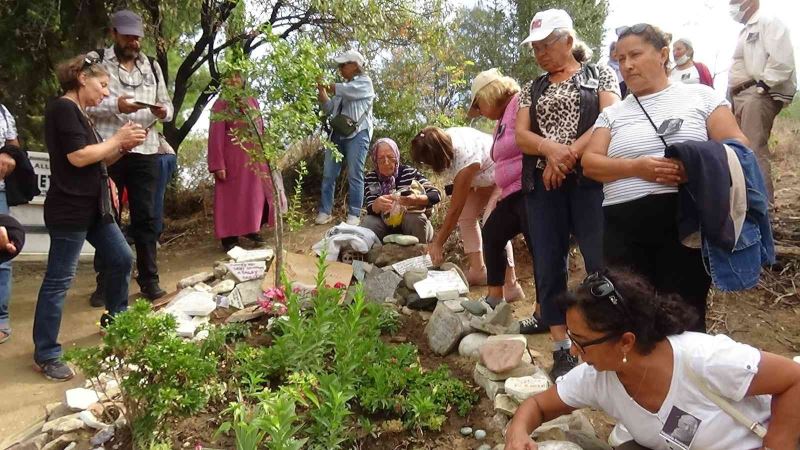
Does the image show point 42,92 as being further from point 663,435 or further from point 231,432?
point 663,435

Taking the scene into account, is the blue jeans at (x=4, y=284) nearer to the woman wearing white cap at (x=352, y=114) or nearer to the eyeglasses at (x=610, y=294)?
the woman wearing white cap at (x=352, y=114)

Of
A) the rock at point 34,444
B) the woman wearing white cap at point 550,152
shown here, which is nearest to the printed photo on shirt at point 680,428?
the woman wearing white cap at point 550,152

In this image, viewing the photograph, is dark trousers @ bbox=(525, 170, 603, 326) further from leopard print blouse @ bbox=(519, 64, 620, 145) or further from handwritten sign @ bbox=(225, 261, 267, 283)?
handwritten sign @ bbox=(225, 261, 267, 283)

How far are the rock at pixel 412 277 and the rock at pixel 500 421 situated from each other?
4.95ft

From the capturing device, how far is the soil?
8.61 ft

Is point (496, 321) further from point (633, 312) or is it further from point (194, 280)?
point (194, 280)

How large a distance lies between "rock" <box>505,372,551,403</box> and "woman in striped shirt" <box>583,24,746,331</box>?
62 cm

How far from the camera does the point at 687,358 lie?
5.75 feet

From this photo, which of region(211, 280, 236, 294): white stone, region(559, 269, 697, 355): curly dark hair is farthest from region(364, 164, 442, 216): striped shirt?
region(559, 269, 697, 355): curly dark hair

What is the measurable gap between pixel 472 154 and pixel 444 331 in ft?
3.91

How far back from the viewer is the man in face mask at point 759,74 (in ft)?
13.8

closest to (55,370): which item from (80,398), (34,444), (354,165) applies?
(80,398)

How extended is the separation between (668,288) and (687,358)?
60cm

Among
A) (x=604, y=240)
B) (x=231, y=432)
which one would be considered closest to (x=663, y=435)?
(x=604, y=240)
